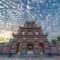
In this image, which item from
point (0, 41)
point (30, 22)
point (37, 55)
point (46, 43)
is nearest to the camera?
point (37, 55)

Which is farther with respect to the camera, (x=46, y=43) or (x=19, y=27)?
(x=19, y=27)

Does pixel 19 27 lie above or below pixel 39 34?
above

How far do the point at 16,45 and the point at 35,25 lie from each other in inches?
144

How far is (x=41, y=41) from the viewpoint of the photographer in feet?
43.7

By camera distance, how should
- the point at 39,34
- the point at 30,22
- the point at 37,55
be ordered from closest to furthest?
the point at 37,55, the point at 39,34, the point at 30,22

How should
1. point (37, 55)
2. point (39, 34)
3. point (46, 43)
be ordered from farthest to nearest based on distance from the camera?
1. point (39, 34)
2. point (46, 43)
3. point (37, 55)

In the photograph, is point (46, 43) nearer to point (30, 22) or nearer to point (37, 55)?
point (37, 55)

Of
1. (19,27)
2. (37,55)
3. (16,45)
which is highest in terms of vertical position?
(19,27)

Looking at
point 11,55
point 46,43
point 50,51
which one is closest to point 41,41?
point 46,43

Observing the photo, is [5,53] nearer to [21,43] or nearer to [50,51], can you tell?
[21,43]

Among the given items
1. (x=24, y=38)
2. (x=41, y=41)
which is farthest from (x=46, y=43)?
(x=24, y=38)

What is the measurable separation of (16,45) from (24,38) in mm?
1211

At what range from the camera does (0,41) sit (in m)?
17.7

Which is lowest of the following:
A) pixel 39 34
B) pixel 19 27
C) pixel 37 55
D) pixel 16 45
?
pixel 37 55
